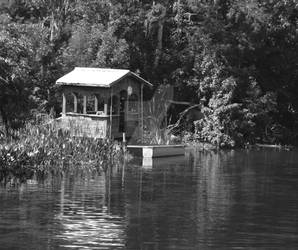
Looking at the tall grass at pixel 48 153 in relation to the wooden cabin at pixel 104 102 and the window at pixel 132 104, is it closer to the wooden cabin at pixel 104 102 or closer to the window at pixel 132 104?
the wooden cabin at pixel 104 102

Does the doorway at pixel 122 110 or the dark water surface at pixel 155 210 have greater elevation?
the doorway at pixel 122 110

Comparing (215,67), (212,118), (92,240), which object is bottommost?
(92,240)

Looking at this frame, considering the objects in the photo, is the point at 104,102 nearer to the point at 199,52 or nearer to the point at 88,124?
the point at 88,124

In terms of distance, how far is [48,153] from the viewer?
97.3ft

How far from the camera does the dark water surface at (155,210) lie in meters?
17.9

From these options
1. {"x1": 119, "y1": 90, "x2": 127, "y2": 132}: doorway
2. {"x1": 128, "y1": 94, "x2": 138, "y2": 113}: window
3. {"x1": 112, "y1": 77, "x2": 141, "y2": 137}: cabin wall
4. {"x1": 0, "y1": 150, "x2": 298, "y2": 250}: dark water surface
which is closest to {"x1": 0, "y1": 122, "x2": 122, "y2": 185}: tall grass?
{"x1": 0, "y1": 150, "x2": 298, "y2": 250}: dark water surface

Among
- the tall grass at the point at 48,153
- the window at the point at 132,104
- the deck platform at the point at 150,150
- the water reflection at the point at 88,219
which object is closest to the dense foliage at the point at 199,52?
the window at the point at 132,104

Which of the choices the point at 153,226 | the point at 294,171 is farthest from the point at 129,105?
the point at 153,226

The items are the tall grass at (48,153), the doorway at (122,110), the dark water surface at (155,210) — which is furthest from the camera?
the doorway at (122,110)

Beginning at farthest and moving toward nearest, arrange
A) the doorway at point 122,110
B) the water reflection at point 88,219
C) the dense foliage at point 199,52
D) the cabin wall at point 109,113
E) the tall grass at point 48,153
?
1. the dense foliage at point 199,52
2. the doorway at point 122,110
3. the cabin wall at point 109,113
4. the tall grass at point 48,153
5. the water reflection at point 88,219

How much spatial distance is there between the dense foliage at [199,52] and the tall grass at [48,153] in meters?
10.8

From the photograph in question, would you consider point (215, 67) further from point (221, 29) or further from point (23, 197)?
point (23, 197)

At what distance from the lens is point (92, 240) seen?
17734 mm

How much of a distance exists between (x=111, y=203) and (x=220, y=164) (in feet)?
45.9
